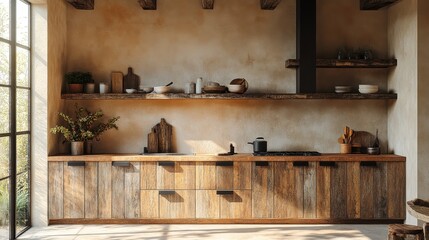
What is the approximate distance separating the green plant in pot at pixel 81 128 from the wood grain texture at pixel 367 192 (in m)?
3.63

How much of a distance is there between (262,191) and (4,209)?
3330 millimetres

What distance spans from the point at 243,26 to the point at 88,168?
314 cm

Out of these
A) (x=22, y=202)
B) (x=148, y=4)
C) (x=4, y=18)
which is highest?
(x=148, y=4)

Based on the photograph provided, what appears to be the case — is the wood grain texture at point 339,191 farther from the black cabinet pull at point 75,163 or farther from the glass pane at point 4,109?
the glass pane at point 4,109

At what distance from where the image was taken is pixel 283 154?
7.55 meters

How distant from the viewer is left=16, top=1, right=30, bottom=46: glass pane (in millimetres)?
6635

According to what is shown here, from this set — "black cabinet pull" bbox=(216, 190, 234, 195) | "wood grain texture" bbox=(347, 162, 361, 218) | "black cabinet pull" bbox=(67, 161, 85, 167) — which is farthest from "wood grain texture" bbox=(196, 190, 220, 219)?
"wood grain texture" bbox=(347, 162, 361, 218)

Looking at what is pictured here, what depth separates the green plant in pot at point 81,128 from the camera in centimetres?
742

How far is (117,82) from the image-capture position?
794 cm

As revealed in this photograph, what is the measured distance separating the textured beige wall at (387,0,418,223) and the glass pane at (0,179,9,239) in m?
5.12

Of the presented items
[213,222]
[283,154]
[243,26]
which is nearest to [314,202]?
[283,154]

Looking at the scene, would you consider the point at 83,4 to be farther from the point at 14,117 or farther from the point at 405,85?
the point at 405,85

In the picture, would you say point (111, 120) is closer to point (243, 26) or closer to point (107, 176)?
point (107, 176)

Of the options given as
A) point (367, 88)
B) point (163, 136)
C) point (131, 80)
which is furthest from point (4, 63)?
point (367, 88)
